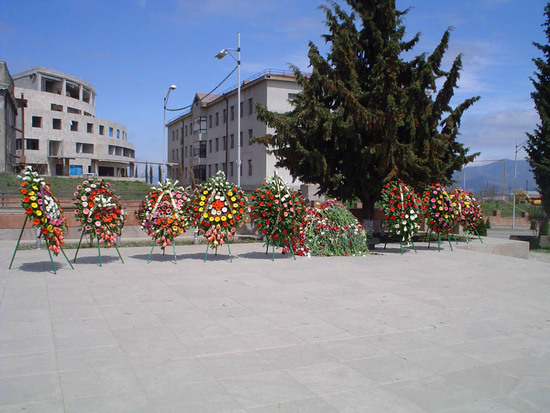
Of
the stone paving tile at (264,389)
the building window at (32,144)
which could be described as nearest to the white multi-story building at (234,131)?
the building window at (32,144)

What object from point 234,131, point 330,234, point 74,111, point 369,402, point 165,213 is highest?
point 74,111

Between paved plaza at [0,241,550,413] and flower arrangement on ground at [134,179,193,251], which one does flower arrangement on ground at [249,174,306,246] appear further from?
paved plaza at [0,241,550,413]

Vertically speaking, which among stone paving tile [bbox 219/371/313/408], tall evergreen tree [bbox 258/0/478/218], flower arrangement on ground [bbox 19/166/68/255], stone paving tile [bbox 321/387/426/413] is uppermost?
tall evergreen tree [bbox 258/0/478/218]

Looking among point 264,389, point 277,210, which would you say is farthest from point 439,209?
point 264,389

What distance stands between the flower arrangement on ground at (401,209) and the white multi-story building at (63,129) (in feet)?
182

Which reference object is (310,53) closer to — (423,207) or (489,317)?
(423,207)

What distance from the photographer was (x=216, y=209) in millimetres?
11828

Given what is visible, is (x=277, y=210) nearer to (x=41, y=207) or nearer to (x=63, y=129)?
(x=41, y=207)

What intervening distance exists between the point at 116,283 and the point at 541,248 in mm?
26996

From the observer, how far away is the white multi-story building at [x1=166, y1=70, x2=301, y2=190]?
141 feet

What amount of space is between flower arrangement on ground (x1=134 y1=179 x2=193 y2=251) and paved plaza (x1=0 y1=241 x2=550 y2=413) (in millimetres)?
1225

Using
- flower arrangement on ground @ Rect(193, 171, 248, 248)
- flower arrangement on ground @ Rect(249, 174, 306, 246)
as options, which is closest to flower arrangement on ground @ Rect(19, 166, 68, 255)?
flower arrangement on ground @ Rect(193, 171, 248, 248)

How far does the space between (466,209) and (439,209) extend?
6.82ft

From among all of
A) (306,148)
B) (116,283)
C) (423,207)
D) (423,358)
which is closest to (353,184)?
(306,148)
